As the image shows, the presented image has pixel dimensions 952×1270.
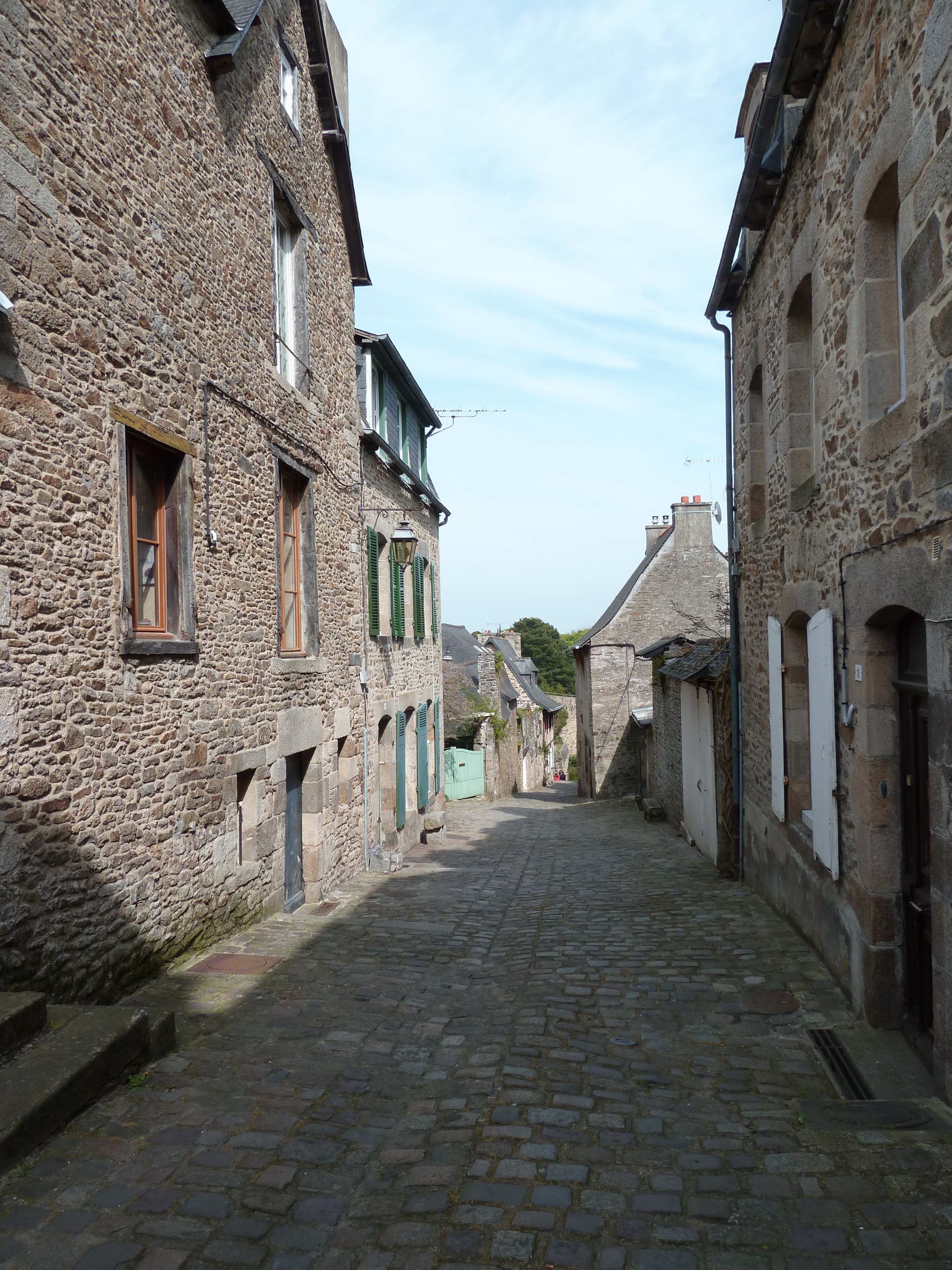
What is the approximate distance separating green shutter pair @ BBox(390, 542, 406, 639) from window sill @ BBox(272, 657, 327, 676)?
2.73 metres

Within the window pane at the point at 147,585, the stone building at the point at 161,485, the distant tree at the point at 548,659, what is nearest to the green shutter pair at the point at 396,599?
the stone building at the point at 161,485

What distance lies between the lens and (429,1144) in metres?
3.68

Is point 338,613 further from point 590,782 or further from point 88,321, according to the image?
point 590,782

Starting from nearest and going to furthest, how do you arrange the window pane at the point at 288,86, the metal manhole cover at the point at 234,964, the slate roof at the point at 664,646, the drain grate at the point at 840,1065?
1. the drain grate at the point at 840,1065
2. the metal manhole cover at the point at 234,964
3. the window pane at the point at 288,86
4. the slate roof at the point at 664,646

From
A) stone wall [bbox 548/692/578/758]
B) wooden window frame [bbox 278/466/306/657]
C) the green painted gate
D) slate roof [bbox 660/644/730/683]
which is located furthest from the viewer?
stone wall [bbox 548/692/578/758]

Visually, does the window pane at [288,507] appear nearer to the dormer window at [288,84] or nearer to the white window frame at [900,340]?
the dormer window at [288,84]

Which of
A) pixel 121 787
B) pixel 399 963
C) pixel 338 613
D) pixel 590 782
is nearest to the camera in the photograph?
pixel 121 787

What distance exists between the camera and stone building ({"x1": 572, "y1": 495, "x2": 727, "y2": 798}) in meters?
23.5

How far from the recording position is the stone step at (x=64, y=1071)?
3.35 m

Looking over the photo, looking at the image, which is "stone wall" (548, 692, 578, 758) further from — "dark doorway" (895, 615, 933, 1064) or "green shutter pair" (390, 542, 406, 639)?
"dark doorway" (895, 615, 933, 1064)

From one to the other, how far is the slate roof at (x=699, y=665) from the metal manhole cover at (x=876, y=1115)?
6326 mm

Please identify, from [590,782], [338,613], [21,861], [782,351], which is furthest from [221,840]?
[590,782]

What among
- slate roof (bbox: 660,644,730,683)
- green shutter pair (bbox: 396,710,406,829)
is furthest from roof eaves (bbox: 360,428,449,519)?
slate roof (bbox: 660,644,730,683)

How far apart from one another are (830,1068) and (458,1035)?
1958mm
